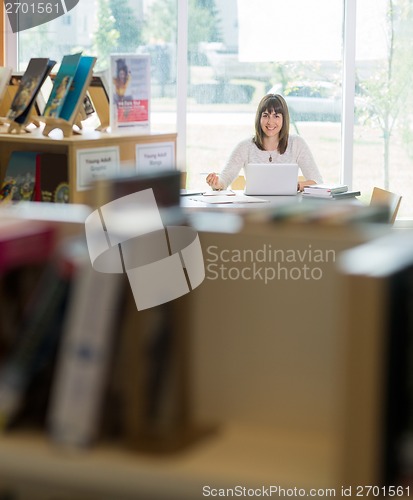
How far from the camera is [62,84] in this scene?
12.5ft

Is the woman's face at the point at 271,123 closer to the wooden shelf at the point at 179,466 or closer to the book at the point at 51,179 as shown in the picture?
the book at the point at 51,179

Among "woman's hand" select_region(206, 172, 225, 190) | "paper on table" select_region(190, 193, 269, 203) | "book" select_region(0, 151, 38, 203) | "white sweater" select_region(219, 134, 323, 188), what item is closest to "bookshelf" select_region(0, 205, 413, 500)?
"book" select_region(0, 151, 38, 203)

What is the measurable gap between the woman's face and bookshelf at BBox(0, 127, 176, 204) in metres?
2.07

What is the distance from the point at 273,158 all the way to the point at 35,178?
101 inches

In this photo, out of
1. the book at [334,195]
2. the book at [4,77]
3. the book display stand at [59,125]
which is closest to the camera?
→ the book display stand at [59,125]

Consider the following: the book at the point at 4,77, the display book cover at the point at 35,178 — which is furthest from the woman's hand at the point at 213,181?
the display book cover at the point at 35,178

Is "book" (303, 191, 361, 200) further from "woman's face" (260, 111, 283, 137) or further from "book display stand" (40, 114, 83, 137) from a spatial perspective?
"book display stand" (40, 114, 83, 137)

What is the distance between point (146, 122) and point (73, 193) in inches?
22.1

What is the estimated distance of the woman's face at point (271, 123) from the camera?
594 centimetres

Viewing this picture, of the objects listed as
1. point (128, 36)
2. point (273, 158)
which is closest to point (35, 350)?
point (273, 158)

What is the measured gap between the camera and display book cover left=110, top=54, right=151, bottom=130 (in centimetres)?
381

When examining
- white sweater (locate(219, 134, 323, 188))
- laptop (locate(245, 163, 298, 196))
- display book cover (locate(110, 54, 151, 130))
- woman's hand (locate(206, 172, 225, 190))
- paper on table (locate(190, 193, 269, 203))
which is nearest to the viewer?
display book cover (locate(110, 54, 151, 130))

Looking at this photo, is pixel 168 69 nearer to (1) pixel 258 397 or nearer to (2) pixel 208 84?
(2) pixel 208 84

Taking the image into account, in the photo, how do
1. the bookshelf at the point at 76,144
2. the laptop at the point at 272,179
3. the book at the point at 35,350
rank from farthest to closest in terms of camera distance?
the laptop at the point at 272,179
the bookshelf at the point at 76,144
the book at the point at 35,350
